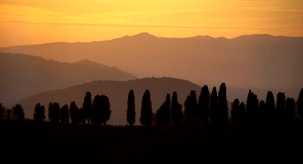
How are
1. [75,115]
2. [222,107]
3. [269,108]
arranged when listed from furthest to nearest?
[75,115]
[222,107]
[269,108]

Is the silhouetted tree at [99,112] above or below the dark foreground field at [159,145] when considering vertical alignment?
above

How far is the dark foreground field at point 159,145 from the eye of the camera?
55219 millimetres

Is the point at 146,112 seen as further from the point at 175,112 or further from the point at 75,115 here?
the point at 75,115

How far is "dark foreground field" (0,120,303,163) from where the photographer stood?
5522cm

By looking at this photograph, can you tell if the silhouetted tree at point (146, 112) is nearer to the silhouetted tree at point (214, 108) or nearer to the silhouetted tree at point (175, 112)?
the silhouetted tree at point (175, 112)

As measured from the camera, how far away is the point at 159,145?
5788cm

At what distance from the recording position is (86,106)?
382 feet

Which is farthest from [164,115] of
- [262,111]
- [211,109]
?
[262,111]

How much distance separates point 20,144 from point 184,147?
30521mm

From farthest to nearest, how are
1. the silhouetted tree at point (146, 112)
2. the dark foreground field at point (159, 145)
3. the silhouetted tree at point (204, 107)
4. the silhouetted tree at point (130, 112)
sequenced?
the silhouetted tree at point (130, 112) → the silhouetted tree at point (146, 112) → the silhouetted tree at point (204, 107) → the dark foreground field at point (159, 145)

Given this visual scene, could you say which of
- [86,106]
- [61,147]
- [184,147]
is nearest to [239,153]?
[184,147]

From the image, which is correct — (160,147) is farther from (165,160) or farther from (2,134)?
(2,134)

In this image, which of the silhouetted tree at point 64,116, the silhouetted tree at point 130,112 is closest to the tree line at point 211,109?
the silhouetted tree at point 130,112

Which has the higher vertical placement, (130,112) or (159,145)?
(130,112)
